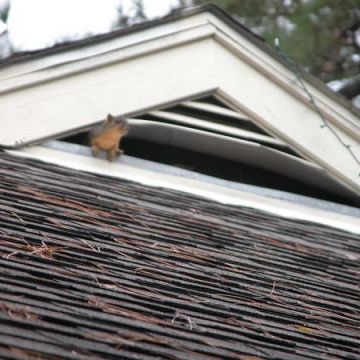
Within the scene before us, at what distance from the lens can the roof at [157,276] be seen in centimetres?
289

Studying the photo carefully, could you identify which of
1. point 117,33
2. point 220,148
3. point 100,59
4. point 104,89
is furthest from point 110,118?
point 220,148

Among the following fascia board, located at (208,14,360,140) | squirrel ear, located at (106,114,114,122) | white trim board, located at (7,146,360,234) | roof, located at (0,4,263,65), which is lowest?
white trim board, located at (7,146,360,234)

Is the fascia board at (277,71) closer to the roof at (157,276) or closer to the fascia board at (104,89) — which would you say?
the fascia board at (104,89)

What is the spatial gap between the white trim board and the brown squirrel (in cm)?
7

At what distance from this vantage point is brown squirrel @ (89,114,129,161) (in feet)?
16.9

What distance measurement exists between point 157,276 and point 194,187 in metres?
1.90

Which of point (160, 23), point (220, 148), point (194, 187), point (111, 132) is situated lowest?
point (194, 187)

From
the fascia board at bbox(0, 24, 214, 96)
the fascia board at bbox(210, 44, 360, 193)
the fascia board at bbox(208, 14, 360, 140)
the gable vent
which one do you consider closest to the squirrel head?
the gable vent

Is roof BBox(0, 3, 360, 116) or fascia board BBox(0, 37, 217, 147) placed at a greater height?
roof BBox(0, 3, 360, 116)

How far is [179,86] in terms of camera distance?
5.61 meters

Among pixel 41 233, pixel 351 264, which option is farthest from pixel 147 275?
pixel 351 264

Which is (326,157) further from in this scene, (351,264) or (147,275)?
(147,275)

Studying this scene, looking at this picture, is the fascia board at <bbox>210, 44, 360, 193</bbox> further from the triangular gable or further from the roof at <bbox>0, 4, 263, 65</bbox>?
the roof at <bbox>0, 4, 263, 65</bbox>

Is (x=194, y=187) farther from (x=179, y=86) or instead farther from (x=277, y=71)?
(x=277, y=71)
